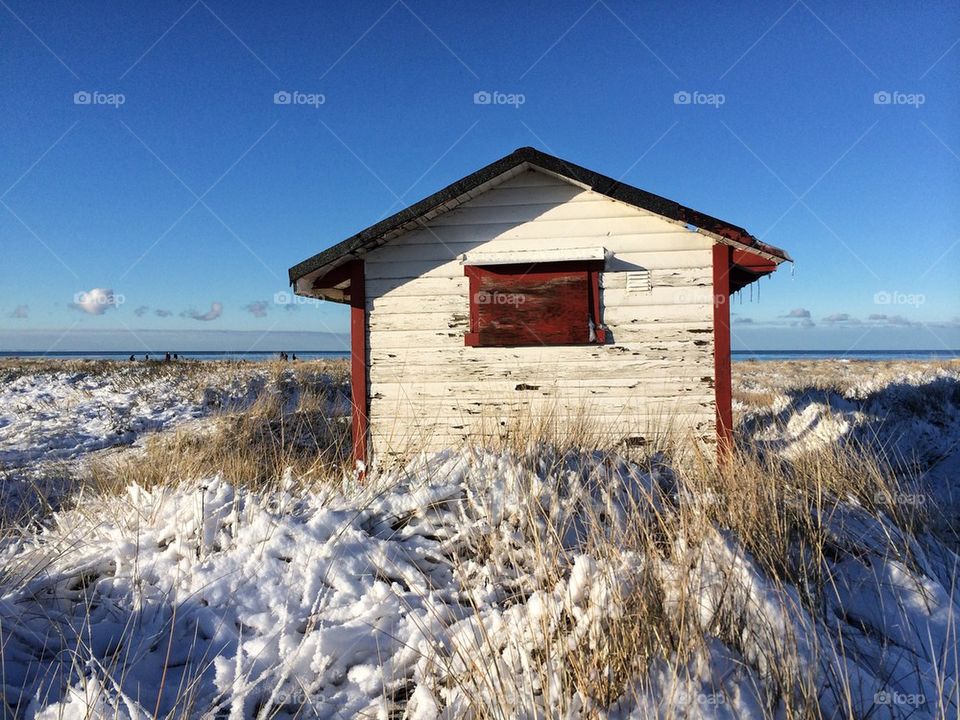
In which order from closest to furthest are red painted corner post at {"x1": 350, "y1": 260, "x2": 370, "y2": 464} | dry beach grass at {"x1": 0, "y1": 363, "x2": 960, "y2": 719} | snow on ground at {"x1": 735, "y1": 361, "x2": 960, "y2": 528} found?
1. dry beach grass at {"x1": 0, "y1": 363, "x2": 960, "y2": 719}
2. snow on ground at {"x1": 735, "y1": 361, "x2": 960, "y2": 528}
3. red painted corner post at {"x1": 350, "y1": 260, "x2": 370, "y2": 464}

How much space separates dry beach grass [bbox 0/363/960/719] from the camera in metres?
2.19

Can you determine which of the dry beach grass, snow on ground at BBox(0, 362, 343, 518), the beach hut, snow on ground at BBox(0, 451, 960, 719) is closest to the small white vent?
the beach hut

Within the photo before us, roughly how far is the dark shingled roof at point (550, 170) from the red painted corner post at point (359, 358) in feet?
1.44

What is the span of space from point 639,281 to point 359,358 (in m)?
3.89

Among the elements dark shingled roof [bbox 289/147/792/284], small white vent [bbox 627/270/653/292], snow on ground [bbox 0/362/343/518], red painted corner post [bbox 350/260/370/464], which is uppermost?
dark shingled roof [bbox 289/147/792/284]

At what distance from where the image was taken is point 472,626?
266 cm

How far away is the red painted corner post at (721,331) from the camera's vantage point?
7332 mm

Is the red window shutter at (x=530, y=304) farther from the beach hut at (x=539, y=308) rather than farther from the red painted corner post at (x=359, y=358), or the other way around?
the red painted corner post at (x=359, y=358)

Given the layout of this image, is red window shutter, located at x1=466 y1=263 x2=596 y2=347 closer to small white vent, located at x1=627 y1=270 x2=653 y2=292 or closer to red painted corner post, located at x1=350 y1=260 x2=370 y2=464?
small white vent, located at x1=627 y1=270 x2=653 y2=292

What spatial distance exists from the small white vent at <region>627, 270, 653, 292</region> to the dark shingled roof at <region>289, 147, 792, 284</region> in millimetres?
781

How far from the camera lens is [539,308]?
7.69 meters

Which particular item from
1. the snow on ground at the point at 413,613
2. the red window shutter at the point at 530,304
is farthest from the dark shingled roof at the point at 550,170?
the snow on ground at the point at 413,613

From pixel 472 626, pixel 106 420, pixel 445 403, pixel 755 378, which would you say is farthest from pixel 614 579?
pixel 755 378

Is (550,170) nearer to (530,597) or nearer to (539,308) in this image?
(539,308)
